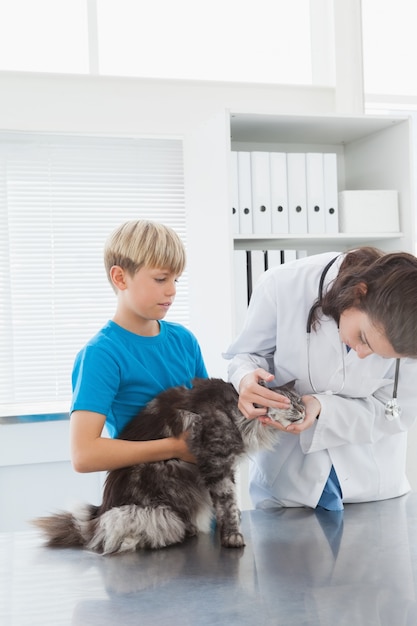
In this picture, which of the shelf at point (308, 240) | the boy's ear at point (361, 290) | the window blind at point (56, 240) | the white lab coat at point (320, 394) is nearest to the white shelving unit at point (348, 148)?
the shelf at point (308, 240)

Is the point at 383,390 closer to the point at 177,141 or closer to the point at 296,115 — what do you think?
the point at 296,115

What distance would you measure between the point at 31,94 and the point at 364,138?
155 cm

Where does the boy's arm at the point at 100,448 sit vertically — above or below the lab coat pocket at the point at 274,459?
above

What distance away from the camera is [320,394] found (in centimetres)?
169

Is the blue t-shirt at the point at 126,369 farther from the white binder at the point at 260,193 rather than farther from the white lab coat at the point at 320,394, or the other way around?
the white binder at the point at 260,193

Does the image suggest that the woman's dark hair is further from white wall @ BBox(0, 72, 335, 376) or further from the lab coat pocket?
white wall @ BBox(0, 72, 335, 376)

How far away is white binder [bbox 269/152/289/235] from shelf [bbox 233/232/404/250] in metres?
0.06

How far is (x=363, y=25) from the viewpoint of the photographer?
3645 millimetres

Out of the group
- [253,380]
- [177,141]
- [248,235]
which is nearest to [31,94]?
[177,141]

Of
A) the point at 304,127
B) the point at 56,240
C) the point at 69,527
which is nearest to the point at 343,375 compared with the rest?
the point at 69,527

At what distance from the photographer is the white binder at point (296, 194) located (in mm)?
3094

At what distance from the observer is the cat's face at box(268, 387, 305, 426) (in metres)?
1.55

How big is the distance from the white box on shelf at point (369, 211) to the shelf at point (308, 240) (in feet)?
0.11

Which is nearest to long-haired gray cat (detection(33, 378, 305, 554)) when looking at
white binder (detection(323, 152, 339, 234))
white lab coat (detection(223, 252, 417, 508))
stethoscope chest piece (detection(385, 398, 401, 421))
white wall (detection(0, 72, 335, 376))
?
white lab coat (detection(223, 252, 417, 508))
